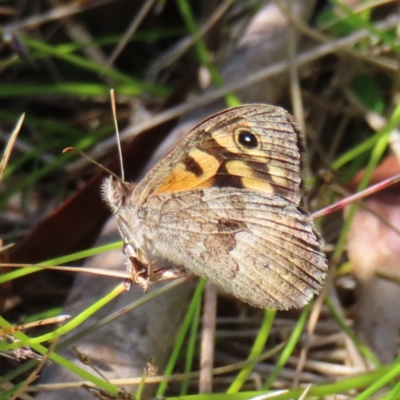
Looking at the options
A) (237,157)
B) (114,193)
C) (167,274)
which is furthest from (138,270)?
(237,157)

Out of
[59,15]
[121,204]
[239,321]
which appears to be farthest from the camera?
[59,15]

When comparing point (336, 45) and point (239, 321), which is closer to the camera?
point (239, 321)

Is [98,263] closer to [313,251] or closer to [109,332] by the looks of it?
[109,332]

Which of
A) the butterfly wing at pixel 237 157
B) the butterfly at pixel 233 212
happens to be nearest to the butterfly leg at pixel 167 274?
the butterfly at pixel 233 212

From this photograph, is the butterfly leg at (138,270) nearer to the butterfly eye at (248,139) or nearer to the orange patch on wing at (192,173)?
the orange patch on wing at (192,173)

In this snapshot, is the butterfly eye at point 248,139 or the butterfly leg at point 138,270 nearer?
the butterfly leg at point 138,270

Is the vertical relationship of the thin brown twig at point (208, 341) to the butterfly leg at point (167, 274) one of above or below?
below

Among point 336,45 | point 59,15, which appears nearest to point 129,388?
point 336,45
